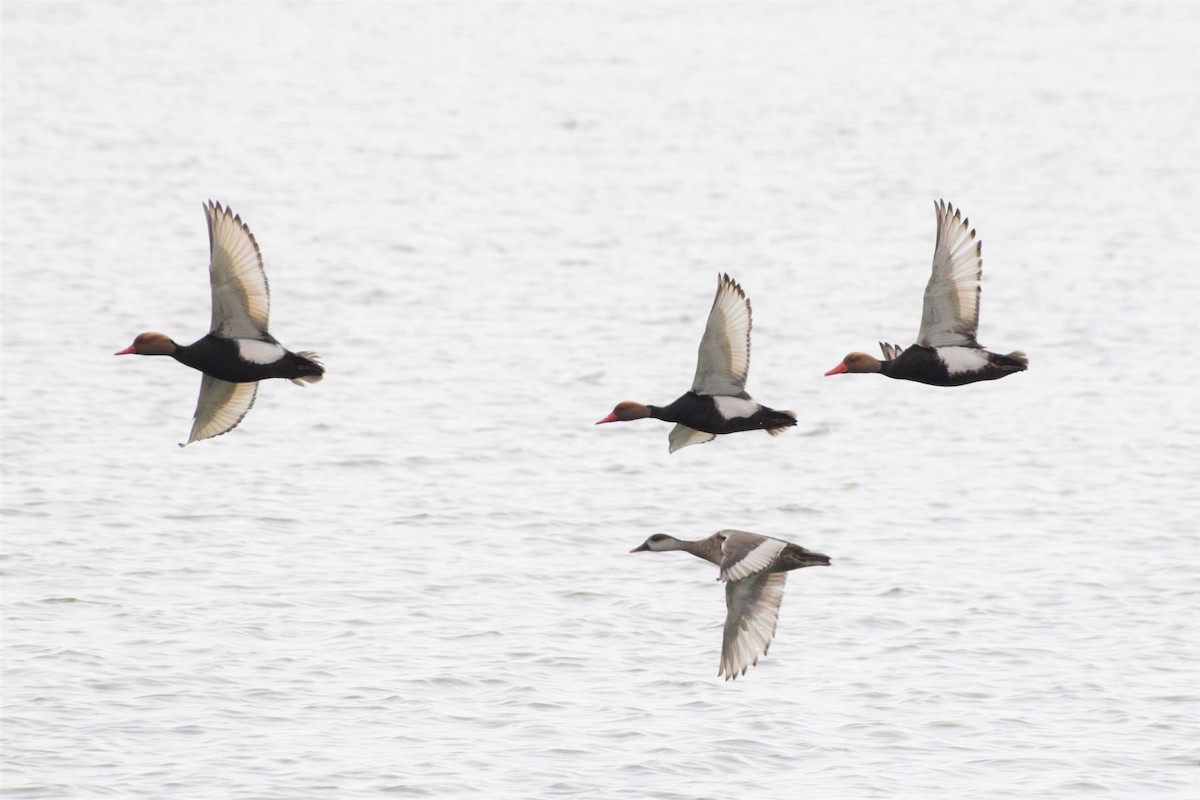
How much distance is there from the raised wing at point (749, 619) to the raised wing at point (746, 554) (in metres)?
0.37

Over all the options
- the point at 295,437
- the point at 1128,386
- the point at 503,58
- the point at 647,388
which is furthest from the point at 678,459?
the point at 503,58

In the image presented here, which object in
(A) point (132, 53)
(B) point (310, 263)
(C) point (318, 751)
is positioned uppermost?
(A) point (132, 53)

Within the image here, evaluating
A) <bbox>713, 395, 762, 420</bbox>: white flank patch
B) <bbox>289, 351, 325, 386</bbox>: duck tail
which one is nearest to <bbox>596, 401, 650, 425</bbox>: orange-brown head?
<bbox>713, 395, 762, 420</bbox>: white flank patch

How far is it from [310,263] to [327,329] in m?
5.90

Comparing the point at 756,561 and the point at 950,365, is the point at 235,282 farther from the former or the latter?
the point at 950,365

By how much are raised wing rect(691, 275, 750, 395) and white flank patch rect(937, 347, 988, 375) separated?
4.31 ft

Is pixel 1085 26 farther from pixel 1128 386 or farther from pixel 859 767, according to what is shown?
pixel 859 767

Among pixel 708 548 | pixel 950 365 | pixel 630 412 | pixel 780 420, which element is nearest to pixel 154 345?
pixel 630 412

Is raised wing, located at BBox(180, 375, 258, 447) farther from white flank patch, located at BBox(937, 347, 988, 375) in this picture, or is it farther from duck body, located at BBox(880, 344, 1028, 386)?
white flank patch, located at BBox(937, 347, 988, 375)

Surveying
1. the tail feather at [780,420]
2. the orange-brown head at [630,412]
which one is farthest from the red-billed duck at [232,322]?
the tail feather at [780,420]

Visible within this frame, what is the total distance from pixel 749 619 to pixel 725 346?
7.02 feet

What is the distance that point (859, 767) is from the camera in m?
17.7

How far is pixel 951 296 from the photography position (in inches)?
509

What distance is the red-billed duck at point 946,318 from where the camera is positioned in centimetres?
1276
